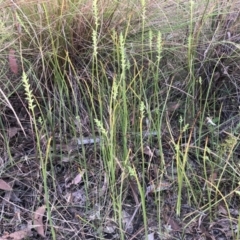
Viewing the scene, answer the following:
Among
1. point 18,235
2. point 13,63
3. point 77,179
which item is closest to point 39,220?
point 18,235

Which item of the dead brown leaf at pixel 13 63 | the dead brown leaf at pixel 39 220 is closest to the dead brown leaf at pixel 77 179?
the dead brown leaf at pixel 39 220

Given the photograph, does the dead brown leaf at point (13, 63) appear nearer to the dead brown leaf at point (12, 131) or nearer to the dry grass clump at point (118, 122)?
the dry grass clump at point (118, 122)

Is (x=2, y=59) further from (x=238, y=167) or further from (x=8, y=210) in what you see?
(x=238, y=167)

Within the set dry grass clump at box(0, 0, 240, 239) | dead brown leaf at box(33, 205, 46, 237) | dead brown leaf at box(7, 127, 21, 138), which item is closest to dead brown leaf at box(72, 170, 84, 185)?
dry grass clump at box(0, 0, 240, 239)

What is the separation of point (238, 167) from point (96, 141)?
517 mm

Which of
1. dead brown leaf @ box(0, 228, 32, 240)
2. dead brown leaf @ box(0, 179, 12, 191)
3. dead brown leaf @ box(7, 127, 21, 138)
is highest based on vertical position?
dead brown leaf @ box(7, 127, 21, 138)

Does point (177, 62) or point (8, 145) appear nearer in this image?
point (8, 145)

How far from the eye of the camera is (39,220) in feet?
5.60

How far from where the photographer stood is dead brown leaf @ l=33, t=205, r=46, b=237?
169 cm

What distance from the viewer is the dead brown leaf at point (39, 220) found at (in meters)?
1.69

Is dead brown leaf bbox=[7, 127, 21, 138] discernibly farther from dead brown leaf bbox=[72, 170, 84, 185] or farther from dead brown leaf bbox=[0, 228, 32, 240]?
dead brown leaf bbox=[0, 228, 32, 240]

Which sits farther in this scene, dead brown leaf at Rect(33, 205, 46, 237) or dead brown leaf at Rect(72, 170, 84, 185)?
dead brown leaf at Rect(72, 170, 84, 185)

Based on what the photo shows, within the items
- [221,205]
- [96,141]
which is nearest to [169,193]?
[221,205]

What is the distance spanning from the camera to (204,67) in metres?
2.12
